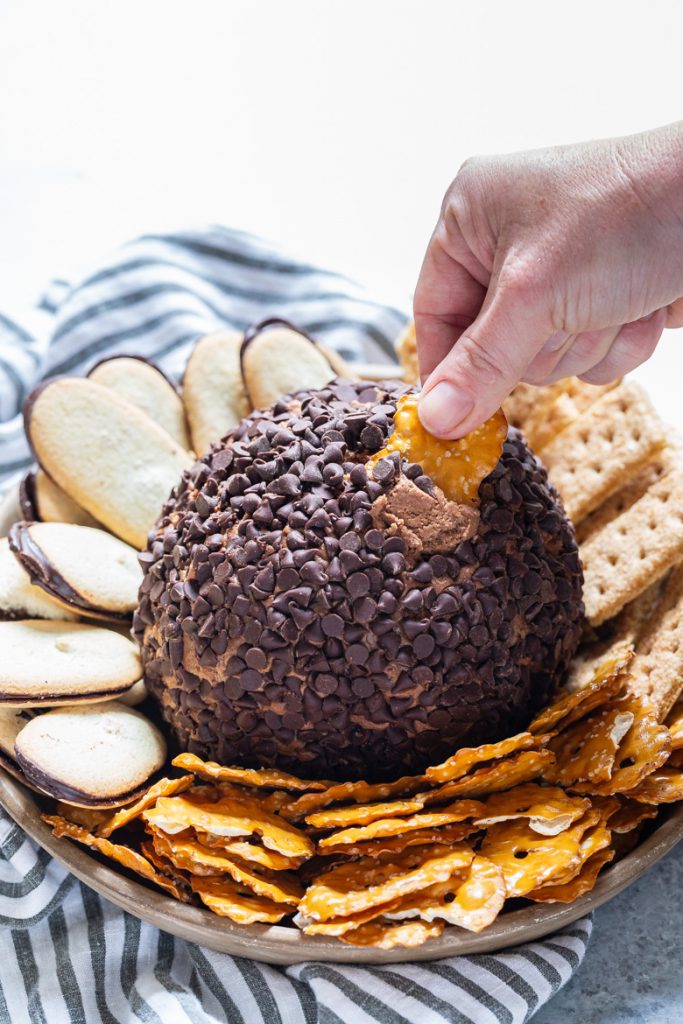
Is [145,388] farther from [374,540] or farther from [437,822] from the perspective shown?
[437,822]

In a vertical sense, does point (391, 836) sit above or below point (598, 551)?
below

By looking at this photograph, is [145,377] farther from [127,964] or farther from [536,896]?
[536,896]

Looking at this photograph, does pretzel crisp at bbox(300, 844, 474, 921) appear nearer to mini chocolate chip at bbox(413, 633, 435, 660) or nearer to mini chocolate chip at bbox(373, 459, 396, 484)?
mini chocolate chip at bbox(413, 633, 435, 660)

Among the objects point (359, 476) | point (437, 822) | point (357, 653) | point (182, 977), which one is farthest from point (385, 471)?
point (182, 977)

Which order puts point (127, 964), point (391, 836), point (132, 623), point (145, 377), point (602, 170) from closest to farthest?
point (602, 170)
point (391, 836)
point (127, 964)
point (132, 623)
point (145, 377)

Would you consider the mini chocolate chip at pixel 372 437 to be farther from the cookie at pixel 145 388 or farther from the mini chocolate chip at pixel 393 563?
the cookie at pixel 145 388

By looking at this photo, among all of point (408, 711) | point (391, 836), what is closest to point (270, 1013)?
point (391, 836)

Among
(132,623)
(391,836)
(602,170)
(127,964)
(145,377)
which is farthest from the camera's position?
(145,377)

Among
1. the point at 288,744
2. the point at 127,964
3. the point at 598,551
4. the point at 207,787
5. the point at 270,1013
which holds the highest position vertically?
the point at 598,551
